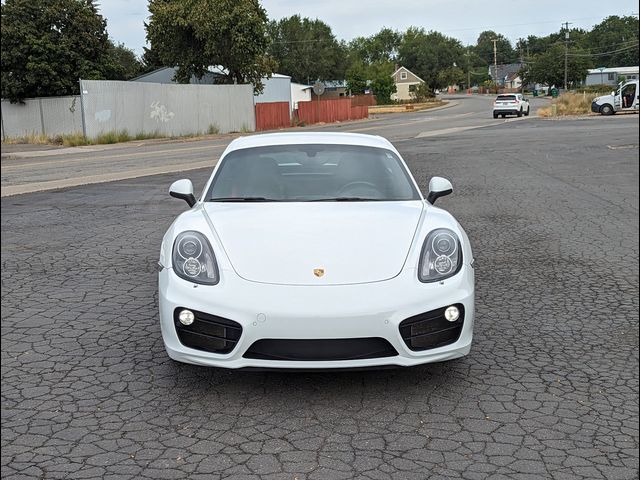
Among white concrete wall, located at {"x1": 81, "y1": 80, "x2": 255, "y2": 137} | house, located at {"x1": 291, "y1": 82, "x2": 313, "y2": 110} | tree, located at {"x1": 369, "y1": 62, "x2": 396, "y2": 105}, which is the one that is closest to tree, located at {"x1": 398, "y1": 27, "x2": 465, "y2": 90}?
tree, located at {"x1": 369, "y1": 62, "x2": 396, "y2": 105}

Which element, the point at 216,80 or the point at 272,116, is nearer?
the point at 272,116

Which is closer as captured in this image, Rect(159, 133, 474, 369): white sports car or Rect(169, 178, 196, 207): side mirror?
Rect(159, 133, 474, 369): white sports car

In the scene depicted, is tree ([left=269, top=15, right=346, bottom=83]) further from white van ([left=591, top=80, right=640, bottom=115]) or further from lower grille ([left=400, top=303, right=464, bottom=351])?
lower grille ([left=400, top=303, right=464, bottom=351])

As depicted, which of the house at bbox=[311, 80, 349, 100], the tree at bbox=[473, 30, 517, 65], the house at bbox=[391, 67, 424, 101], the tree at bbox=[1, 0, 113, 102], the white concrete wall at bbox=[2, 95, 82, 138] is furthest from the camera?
the tree at bbox=[473, 30, 517, 65]

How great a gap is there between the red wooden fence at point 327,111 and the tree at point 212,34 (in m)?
4.05

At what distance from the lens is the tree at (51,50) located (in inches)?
1310

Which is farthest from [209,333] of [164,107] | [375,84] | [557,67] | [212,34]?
[557,67]

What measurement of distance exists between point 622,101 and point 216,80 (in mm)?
26383

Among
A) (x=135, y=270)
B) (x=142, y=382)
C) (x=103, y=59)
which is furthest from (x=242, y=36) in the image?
(x=142, y=382)

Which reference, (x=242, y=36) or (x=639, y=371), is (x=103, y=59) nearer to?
(x=242, y=36)

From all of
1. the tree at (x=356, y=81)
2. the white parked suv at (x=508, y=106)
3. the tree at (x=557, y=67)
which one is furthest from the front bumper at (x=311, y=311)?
the tree at (x=557, y=67)

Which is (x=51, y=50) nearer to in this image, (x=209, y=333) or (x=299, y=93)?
(x=209, y=333)

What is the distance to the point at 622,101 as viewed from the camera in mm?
39188

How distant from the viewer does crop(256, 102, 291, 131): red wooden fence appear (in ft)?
140
